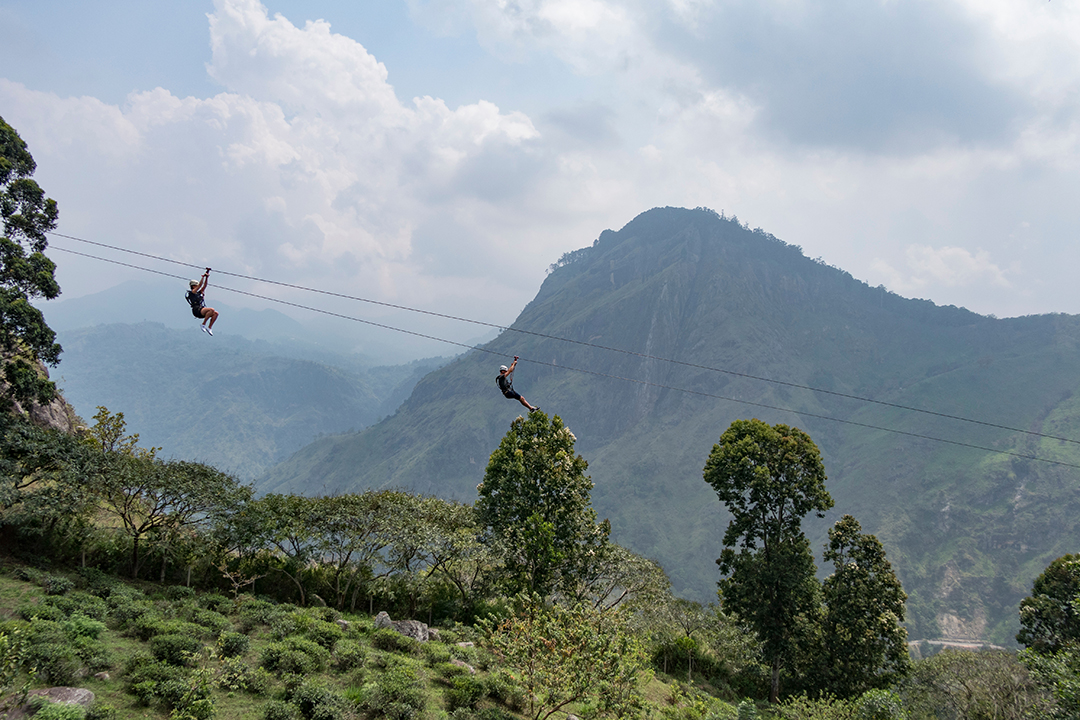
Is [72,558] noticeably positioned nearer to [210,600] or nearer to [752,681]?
[210,600]

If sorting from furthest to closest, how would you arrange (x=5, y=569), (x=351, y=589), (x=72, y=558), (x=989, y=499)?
(x=989, y=499) → (x=351, y=589) → (x=72, y=558) → (x=5, y=569)

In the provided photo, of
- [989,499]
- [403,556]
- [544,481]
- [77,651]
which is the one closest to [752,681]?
[544,481]

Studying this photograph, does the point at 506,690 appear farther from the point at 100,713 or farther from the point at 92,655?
the point at 92,655

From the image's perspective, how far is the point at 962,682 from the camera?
62.6ft

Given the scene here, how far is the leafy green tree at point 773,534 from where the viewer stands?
25.5 m

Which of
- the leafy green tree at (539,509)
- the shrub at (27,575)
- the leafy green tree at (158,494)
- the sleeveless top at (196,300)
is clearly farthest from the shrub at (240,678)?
the leafy green tree at (539,509)

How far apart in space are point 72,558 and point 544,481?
18994mm

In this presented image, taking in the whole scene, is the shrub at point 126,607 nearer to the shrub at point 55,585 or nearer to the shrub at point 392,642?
the shrub at point 55,585

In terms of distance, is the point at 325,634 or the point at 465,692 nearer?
the point at 465,692

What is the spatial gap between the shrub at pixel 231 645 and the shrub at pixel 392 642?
4.44m

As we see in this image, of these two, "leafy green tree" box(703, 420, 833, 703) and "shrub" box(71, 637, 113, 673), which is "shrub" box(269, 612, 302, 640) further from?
"leafy green tree" box(703, 420, 833, 703)

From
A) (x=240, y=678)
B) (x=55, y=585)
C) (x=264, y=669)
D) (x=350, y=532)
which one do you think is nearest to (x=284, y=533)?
(x=350, y=532)

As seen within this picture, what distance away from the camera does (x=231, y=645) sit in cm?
1474

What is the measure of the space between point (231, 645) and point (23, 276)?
1994 centimetres
